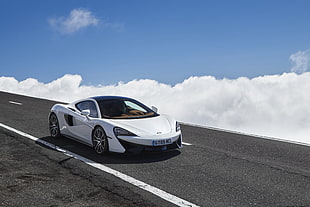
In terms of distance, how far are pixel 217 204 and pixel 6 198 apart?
3085 millimetres

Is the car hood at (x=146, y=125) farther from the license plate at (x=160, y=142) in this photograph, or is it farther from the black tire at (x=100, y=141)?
the black tire at (x=100, y=141)

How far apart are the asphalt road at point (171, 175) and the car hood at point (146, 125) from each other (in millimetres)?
567

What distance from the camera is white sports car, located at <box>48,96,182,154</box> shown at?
7193 mm

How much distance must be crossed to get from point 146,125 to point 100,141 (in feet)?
3.49

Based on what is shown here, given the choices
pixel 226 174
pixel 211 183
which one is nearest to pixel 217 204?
pixel 211 183

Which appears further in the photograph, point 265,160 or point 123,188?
point 265,160

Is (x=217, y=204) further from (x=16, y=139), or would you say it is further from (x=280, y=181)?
(x=16, y=139)

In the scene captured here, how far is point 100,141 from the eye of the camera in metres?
7.64

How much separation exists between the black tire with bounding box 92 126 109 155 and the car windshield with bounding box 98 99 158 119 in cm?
38

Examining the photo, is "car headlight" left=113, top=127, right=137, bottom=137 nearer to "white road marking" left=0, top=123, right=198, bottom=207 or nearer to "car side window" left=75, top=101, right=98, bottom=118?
"white road marking" left=0, top=123, right=198, bottom=207

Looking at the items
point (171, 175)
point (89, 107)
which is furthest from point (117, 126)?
point (171, 175)

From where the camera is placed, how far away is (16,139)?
9273 mm

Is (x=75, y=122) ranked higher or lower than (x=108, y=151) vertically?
higher

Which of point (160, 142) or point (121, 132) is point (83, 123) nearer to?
point (121, 132)
